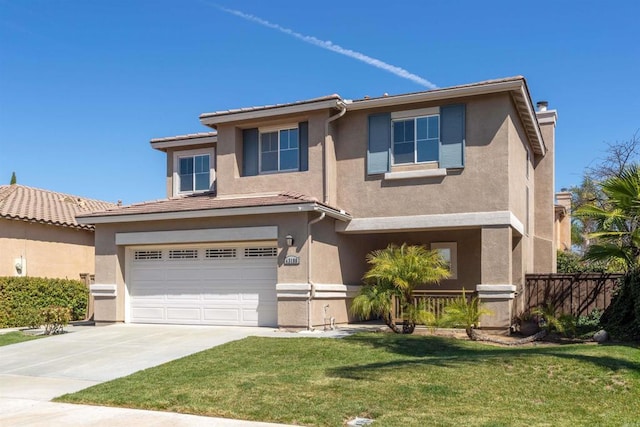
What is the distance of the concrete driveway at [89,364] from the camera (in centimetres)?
840

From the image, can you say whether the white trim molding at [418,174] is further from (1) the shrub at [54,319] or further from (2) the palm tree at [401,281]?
(1) the shrub at [54,319]

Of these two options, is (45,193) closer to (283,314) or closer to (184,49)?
(184,49)

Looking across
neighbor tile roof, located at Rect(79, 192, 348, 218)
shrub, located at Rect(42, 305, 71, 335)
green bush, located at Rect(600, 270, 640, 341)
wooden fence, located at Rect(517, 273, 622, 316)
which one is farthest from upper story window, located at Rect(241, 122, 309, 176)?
green bush, located at Rect(600, 270, 640, 341)

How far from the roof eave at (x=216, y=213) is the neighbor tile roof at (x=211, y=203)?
0.07 m

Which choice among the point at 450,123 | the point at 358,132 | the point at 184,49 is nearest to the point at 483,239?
the point at 450,123

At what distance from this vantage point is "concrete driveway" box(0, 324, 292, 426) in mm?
8398

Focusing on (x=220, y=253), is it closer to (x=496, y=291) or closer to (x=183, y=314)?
(x=183, y=314)

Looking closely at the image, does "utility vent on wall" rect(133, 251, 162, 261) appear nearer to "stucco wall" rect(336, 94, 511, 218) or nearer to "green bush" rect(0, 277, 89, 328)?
"green bush" rect(0, 277, 89, 328)

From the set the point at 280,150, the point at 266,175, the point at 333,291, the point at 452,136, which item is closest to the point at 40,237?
the point at 266,175

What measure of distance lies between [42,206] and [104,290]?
28.9 ft

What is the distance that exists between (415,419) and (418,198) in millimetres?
10402

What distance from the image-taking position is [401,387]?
914 centimetres

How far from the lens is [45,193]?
27.7 meters

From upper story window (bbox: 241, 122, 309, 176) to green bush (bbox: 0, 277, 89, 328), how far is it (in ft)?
25.8
